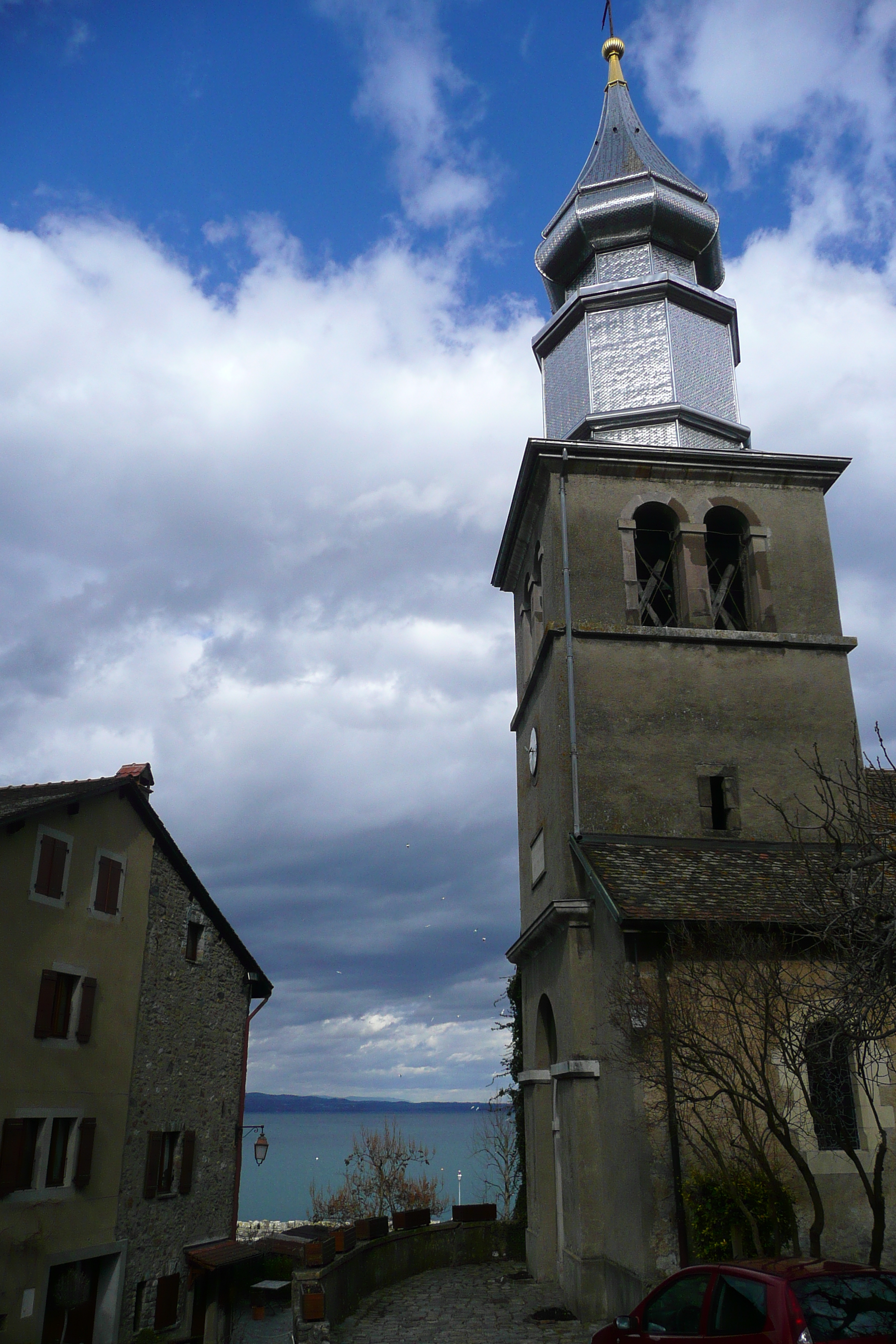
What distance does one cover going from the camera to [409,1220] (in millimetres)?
19297

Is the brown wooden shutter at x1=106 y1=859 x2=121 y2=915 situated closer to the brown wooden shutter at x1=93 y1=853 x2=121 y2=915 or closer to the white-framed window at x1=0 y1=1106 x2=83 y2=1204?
the brown wooden shutter at x1=93 y1=853 x2=121 y2=915

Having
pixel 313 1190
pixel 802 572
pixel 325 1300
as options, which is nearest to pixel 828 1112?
pixel 325 1300

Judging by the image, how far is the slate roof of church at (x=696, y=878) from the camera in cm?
1248

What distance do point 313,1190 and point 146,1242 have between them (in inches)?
821

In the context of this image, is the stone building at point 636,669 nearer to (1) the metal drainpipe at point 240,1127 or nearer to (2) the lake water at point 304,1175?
(1) the metal drainpipe at point 240,1127

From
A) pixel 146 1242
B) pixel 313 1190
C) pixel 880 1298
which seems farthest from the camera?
pixel 313 1190

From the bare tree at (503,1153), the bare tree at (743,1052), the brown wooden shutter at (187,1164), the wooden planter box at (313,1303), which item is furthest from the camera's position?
the bare tree at (503,1153)

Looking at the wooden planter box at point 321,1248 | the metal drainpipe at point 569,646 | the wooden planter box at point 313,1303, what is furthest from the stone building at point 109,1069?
the metal drainpipe at point 569,646

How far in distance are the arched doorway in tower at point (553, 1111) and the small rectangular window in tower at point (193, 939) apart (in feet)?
34.5

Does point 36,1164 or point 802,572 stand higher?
point 802,572

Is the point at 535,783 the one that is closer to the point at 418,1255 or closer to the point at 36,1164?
the point at 418,1255

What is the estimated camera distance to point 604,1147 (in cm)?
1327

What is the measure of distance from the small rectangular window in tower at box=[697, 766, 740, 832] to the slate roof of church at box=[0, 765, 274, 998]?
11.6m

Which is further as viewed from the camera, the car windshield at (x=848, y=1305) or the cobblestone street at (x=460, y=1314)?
the cobblestone street at (x=460, y=1314)
